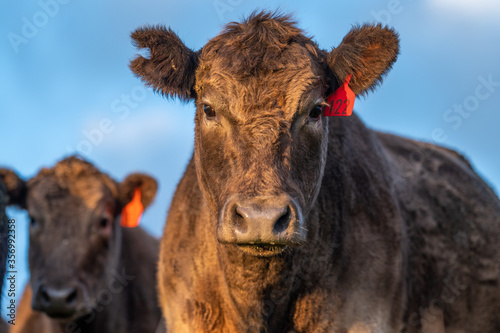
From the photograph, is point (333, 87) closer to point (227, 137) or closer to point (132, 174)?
point (227, 137)

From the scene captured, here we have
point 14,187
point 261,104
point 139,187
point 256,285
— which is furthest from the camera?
point 139,187

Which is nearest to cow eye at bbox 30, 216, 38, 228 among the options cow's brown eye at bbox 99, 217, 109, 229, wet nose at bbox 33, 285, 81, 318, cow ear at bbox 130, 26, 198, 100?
cow's brown eye at bbox 99, 217, 109, 229

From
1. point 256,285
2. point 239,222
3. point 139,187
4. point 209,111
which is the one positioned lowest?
point 256,285

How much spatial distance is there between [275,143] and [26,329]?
573 centimetres

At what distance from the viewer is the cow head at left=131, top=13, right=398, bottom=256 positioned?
3.63 m

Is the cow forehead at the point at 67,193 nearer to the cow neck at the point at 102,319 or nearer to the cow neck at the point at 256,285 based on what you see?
the cow neck at the point at 102,319

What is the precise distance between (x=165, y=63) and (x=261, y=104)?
3.17ft

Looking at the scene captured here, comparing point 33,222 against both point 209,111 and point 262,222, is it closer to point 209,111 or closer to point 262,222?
point 209,111

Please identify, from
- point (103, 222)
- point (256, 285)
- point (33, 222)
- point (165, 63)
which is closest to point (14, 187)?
point (33, 222)

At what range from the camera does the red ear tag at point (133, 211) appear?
8359mm

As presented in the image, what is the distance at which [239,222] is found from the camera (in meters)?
3.62

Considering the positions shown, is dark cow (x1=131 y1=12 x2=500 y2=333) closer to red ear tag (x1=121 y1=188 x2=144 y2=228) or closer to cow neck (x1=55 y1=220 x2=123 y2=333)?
cow neck (x1=55 y1=220 x2=123 y2=333)

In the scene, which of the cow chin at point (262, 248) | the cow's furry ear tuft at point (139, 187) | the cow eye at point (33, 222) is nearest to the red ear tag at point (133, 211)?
the cow's furry ear tuft at point (139, 187)

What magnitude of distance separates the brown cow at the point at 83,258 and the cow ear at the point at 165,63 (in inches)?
135
